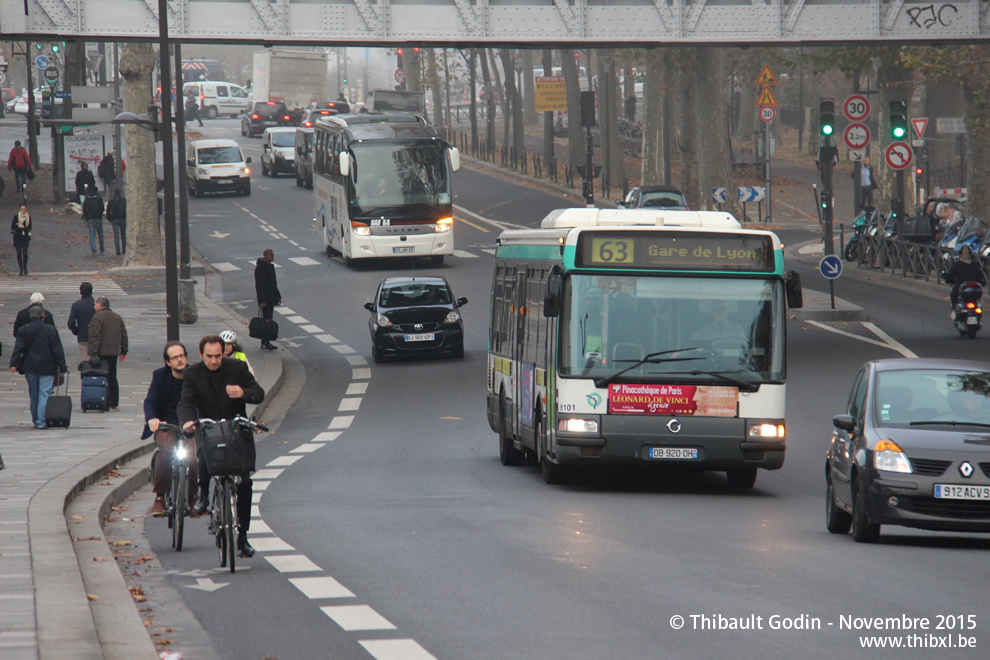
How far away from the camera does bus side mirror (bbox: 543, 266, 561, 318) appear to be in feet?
46.5

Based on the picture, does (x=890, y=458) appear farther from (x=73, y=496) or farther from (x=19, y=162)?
(x=19, y=162)

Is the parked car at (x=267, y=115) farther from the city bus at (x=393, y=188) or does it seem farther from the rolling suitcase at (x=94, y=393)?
the rolling suitcase at (x=94, y=393)

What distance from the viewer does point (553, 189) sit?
6162 cm

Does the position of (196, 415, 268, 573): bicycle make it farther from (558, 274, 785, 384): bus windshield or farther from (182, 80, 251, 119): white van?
(182, 80, 251, 119): white van

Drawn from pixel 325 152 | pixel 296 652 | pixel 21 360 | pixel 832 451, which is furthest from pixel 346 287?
pixel 296 652

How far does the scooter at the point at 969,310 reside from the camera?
2805 centimetres

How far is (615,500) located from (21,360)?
31.0 feet

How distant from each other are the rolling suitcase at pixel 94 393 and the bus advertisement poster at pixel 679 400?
32.1 ft

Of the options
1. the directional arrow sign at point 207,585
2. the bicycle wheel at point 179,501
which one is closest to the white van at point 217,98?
the bicycle wheel at point 179,501

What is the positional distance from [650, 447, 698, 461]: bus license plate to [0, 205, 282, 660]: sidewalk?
4.90 m

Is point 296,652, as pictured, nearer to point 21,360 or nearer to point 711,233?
point 711,233

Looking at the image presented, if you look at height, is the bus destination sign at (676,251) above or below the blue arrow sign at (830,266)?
above

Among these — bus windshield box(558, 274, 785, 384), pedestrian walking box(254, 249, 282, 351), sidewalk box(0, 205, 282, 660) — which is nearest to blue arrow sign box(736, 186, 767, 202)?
sidewalk box(0, 205, 282, 660)

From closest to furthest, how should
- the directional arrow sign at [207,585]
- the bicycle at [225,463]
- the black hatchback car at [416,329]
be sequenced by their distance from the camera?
1. the directional arrow sign at [207,585]
2. the bicycle at [225,463]
3. the black hatchback car at [416,329]
